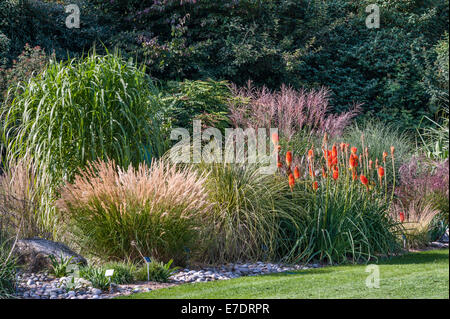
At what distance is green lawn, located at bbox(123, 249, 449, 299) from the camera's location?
3.70m

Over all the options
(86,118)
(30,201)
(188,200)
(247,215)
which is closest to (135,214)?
(188,200)

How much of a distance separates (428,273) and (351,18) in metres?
9.76

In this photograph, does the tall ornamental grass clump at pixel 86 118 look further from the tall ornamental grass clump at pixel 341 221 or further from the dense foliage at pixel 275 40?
the dense foliage at pixel 275 40

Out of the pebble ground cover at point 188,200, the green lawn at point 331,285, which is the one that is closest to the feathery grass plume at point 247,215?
the pebble ground cover at point 188,200

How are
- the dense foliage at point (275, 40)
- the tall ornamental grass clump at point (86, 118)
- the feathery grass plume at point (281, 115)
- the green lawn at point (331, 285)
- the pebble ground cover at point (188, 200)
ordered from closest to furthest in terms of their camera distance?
the green lawn at point (331, 285) → the pebble ground cover at point (188, 200) → the tall ornamental grass clump at point (86, 118) → the feathery grass plume at point (281, 115) → the dense foliage at point (275, 40)

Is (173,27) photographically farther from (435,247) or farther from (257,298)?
(257,298)

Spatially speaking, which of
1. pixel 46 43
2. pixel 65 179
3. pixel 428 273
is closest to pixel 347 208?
pixel 428 273

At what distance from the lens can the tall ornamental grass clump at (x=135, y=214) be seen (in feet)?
15.6

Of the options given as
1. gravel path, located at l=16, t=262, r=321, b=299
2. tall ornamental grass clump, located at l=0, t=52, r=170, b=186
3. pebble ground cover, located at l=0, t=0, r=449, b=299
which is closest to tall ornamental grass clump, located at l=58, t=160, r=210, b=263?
pebble ground cover, located at l=0, t=0, r=449, b=299

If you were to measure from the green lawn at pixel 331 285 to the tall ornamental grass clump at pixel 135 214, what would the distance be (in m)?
0.69

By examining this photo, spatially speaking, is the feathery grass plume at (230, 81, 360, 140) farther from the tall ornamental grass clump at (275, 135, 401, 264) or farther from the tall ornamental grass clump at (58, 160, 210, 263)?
the tall ornamental grass clump at (58, 160, 210, 263)

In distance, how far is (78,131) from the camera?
18.8 feet

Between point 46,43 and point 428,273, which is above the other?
point 46,43

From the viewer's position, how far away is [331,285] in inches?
159
